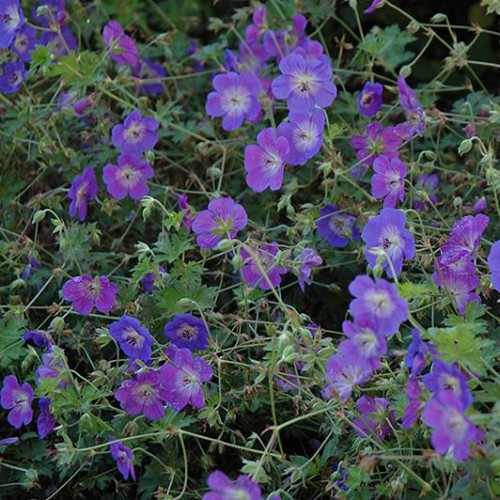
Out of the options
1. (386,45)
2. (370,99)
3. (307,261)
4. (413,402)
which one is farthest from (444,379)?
(386,45)

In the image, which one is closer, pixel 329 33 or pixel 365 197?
pixel 365 197

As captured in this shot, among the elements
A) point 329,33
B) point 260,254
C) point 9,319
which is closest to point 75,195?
point 9,319

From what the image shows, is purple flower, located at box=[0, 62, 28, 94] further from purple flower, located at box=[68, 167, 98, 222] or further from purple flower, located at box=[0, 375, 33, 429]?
purple flower, located at box=[0, 375, 33, 429]

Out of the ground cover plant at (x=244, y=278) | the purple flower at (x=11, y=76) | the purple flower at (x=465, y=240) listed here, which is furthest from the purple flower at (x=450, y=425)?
the purple flower at (x=11, y=76)

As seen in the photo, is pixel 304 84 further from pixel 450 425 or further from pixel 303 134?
pixel 450 425

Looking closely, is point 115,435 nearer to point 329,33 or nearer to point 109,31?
point 109,31

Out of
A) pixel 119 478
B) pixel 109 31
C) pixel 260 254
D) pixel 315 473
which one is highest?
pixel 109 31

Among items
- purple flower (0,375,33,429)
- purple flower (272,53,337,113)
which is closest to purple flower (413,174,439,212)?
purple flower (272,53,337,113)
